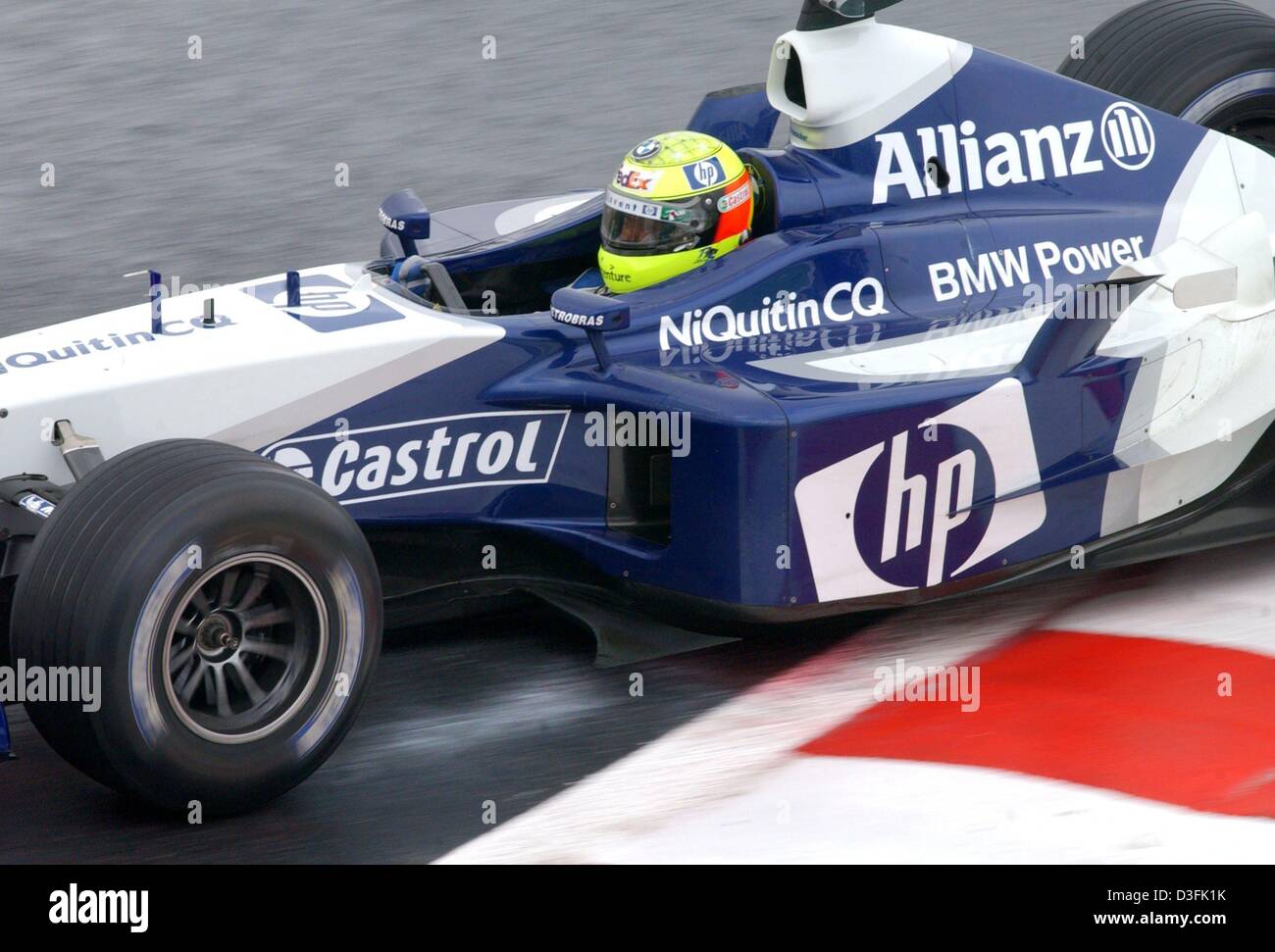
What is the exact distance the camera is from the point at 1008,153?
549cm

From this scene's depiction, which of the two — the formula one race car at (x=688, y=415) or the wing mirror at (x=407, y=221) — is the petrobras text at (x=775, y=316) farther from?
the wing mirror at (x=407, y=221)

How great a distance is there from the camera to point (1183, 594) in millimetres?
5207

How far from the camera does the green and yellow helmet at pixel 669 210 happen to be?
16.5 feet

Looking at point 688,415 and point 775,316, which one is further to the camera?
point 775,316

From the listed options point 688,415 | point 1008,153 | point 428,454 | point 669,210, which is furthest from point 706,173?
point 428,454

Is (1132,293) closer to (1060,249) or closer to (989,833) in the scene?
(1060,249)

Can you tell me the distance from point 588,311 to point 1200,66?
2.83m

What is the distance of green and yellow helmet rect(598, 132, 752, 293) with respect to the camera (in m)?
5.02

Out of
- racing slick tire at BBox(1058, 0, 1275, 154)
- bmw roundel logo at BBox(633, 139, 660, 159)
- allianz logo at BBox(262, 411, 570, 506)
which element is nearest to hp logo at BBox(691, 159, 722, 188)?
bmw roundel logo at BBox(633, 139, 660, 159)

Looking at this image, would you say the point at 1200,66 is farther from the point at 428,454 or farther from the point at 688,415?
the point at 428,454

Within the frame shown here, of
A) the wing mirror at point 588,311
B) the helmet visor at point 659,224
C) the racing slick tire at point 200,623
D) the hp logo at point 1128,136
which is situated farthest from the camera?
the hp logo at point 1128,136

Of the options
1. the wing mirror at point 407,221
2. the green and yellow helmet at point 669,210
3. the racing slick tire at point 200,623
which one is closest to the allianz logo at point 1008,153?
the green and yellow helmet at point 669,210

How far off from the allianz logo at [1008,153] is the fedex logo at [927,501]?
874 mm

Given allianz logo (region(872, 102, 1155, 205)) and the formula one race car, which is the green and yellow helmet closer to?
the formula one race car
